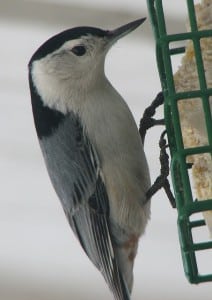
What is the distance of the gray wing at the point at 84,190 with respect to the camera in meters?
3.18

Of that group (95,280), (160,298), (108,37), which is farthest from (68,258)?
(108,37)

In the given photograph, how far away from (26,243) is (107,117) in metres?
1.79

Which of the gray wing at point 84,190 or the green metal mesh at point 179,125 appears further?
the gray wing at point 84,190

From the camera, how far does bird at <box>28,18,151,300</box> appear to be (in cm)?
316

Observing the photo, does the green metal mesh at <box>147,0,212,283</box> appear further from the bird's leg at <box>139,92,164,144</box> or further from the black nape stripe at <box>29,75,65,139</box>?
the black nape stripe at <box>29,75,65,139</box>

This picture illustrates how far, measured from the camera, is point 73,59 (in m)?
3.25

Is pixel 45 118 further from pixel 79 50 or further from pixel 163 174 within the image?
pixel 163 174

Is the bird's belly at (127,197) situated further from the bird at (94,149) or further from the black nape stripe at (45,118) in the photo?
the black nape stripe at (45,118)

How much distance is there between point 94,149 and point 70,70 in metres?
0.31

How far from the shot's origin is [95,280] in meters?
4.84

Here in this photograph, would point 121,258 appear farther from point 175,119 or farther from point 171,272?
point 171,272

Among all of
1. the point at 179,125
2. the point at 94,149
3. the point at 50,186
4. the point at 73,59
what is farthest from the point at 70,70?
the point at 50,186

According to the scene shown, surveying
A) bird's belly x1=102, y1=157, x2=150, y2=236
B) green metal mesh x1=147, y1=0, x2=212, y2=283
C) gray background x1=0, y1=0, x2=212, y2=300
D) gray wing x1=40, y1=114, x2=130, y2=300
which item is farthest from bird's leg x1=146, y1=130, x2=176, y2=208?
gray background x1=0, y1=0, x2=212, y2=300

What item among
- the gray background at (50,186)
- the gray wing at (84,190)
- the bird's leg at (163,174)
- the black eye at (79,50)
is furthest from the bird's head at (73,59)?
the gray background at (50,186)
